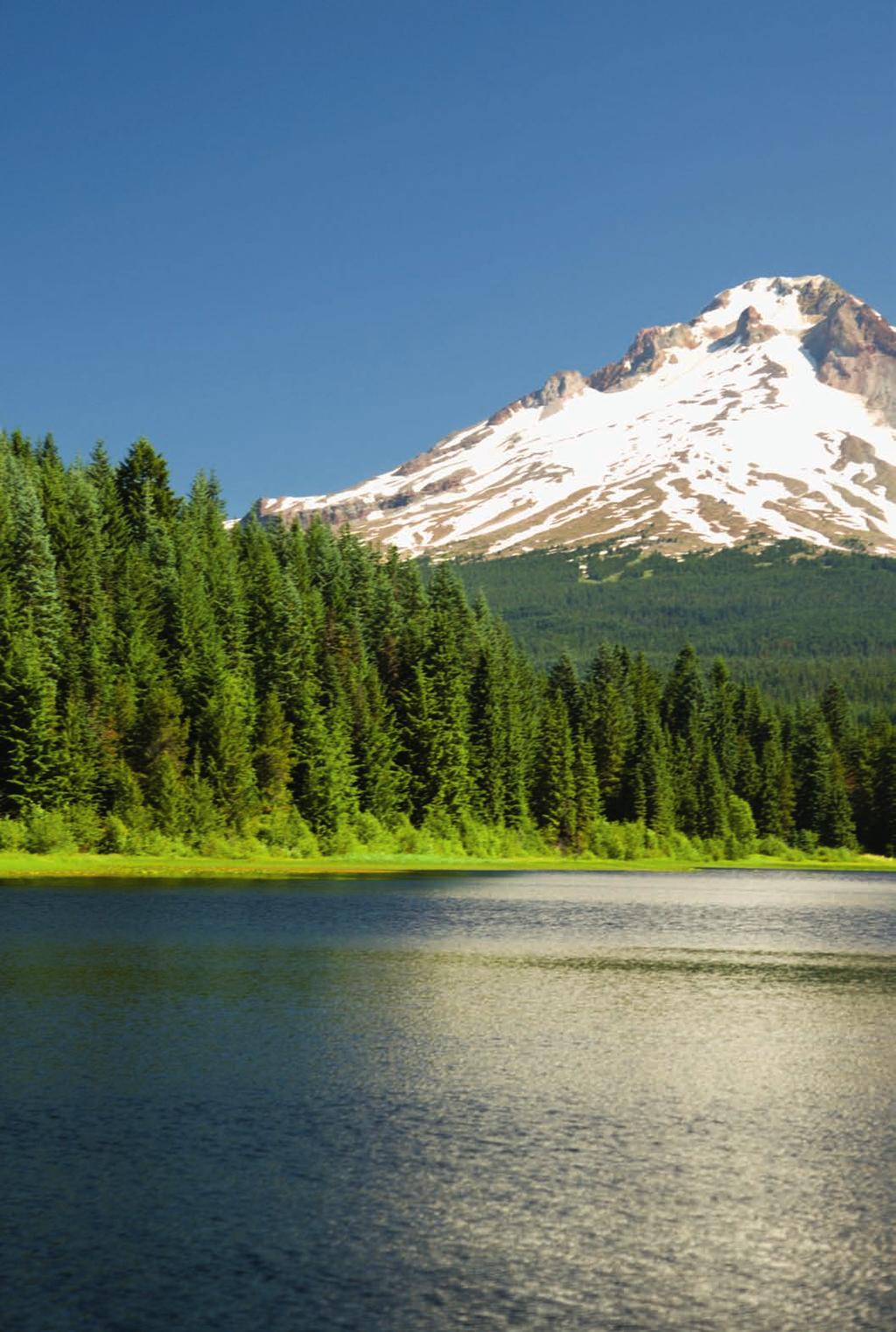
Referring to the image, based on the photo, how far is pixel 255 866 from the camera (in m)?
83.2

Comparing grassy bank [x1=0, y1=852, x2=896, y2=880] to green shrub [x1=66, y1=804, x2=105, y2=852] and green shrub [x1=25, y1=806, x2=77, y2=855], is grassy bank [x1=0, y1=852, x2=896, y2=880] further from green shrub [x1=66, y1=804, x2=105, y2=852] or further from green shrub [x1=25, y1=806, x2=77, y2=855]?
green shrub [x1=66, y1=804, x2=105, y2=852]

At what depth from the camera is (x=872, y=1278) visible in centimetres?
1397

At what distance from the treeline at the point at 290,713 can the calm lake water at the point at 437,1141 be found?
47005 mm

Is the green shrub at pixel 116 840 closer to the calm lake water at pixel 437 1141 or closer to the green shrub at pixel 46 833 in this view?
the green shrub at pixel 46 833

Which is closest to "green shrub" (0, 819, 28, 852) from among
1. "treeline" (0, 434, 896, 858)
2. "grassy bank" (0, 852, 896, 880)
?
"treeline" (0, 434, 896, 858)

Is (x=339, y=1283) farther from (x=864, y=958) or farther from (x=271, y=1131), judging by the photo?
(x=864, y=958)

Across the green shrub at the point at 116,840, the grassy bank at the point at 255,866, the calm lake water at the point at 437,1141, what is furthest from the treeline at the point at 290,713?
the calm lake water at the point at 437,1141

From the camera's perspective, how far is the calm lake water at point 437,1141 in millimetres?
13352

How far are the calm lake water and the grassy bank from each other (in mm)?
31557

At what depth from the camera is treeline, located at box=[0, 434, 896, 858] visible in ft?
288

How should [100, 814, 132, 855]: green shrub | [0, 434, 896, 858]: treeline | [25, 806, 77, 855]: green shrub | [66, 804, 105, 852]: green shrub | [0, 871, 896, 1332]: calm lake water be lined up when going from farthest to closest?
[0, 434, 896, 858]: treeline < [100, 814, 132, 855]: green shrub < [66, 804, 105, 852]: green shrub < [25, 806, 77, 855]: green shrub < [0, 871, 896, 1332]: calm lake water

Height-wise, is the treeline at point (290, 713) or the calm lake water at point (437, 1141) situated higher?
the treeline at point (290, 713)

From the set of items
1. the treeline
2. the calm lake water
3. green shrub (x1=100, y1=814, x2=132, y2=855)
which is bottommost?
the calm lake water

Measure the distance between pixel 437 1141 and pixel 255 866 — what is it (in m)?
65.2
